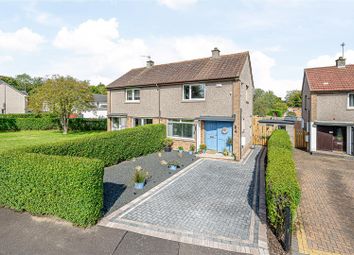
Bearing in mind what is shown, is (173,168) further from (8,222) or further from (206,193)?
(8,222)

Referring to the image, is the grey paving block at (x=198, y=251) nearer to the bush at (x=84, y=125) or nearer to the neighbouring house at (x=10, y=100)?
the bush at (x=84, y=125)

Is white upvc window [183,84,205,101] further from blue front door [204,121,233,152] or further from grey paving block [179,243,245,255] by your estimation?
grey paving block [179,243,245,255]

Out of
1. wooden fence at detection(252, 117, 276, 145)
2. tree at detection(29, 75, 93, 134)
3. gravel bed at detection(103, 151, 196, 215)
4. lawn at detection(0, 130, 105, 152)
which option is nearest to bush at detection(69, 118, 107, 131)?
tree at detection(29, 75, 93, 134)

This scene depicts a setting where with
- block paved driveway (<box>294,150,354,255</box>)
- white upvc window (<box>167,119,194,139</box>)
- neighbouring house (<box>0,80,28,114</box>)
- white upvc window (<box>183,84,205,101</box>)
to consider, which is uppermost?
neighbouring house (<box>0,80,28,114</box>)

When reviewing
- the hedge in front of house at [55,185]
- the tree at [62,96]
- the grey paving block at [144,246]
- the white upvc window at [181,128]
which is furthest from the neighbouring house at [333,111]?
the tree at [62,96]

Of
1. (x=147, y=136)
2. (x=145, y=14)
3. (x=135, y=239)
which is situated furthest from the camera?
(x=147, y=136)

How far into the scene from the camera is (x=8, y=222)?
5957mm

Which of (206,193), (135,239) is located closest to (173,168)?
(206,193)

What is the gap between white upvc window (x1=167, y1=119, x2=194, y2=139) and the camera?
16.6m

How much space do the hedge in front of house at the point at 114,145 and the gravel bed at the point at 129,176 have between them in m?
0.59

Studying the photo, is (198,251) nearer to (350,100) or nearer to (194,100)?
(194,100)

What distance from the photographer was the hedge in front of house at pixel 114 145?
9281 millimetres

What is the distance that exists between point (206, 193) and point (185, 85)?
1027 centimetres

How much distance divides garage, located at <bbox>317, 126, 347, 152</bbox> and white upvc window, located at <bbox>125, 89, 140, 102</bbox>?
16.3 meters
